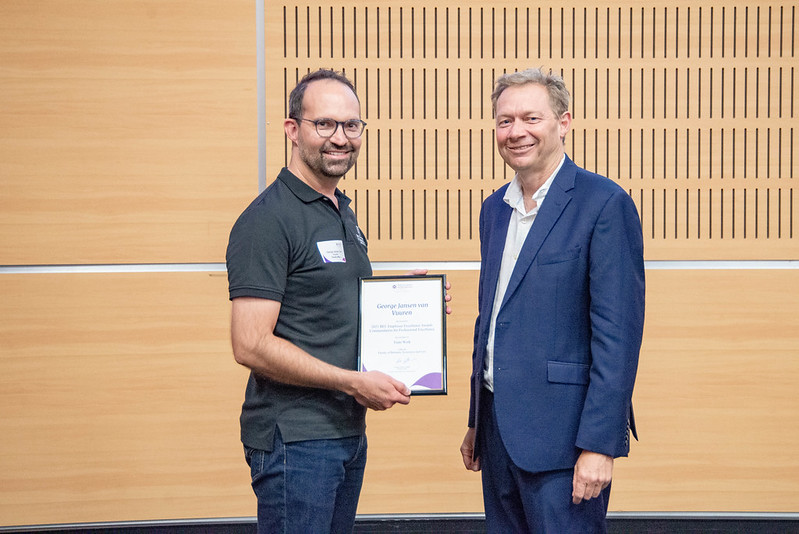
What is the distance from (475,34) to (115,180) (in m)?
1.84

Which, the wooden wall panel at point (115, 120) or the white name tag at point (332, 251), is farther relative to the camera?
the wooden wall panel at point (115, 120)

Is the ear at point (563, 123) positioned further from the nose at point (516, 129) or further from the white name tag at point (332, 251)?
the white name tag at point (332, 251)

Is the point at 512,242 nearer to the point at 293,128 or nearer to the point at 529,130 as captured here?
the point at 529,130

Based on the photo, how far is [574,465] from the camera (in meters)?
1.75

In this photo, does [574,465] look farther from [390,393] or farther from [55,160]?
[55,160]

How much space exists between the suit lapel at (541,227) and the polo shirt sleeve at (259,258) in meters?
0.62

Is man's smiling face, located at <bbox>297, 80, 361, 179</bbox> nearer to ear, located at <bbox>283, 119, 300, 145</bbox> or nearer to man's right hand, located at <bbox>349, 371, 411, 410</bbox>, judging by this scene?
ear, located at <bbox>283, 119, 300, 145</bbox>

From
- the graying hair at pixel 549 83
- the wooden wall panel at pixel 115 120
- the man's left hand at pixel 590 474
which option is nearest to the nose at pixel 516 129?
the graying hair at pixel 549 83

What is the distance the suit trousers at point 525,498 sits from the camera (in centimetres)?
176

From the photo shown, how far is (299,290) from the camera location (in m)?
1.78

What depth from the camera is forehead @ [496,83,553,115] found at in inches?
73.4

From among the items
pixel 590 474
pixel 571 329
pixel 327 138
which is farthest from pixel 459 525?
pixel 327 138

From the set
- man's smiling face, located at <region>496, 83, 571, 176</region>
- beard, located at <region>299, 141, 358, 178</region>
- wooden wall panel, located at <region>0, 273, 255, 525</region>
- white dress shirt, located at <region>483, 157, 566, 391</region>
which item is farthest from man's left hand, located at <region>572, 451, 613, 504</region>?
wooden wall panel, located at <region>0, 273, 255, 525</region>

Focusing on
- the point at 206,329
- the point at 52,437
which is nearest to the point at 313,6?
the point at 206,329
